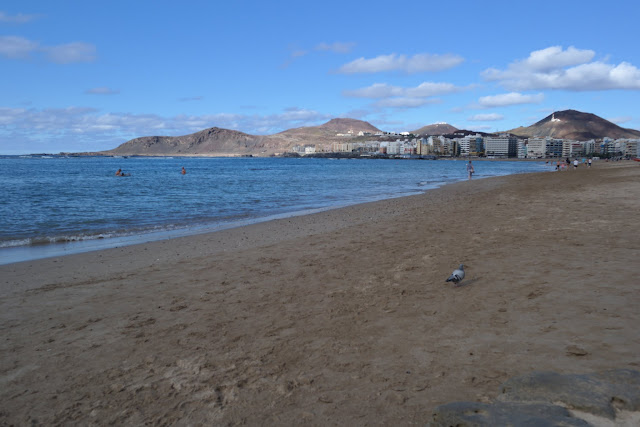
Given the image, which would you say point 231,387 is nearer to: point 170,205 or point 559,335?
point 559,335

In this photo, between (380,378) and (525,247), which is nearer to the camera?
(380,378)

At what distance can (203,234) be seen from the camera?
12055 millimetres

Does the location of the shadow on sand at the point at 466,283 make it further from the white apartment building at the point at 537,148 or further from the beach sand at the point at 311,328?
the white apartment building at the point at 537,148

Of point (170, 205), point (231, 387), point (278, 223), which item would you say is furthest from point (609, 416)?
point (170, 205)

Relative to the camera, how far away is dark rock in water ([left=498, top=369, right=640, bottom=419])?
8.30 feet

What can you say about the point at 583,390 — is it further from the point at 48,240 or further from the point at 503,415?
the point at 48,240

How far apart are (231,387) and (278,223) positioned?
1042cm

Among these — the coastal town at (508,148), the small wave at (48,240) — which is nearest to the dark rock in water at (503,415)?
the small wave at (48,240)

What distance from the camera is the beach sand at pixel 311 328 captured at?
324 cm

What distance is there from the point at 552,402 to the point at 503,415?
0.39m

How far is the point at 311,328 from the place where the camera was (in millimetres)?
4660

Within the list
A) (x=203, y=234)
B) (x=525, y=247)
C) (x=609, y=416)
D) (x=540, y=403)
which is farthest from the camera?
(x=203, y=234)

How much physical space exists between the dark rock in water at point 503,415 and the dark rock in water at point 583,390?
4.7 inches

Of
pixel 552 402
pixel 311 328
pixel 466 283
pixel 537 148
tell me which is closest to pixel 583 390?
pixel 552 402
